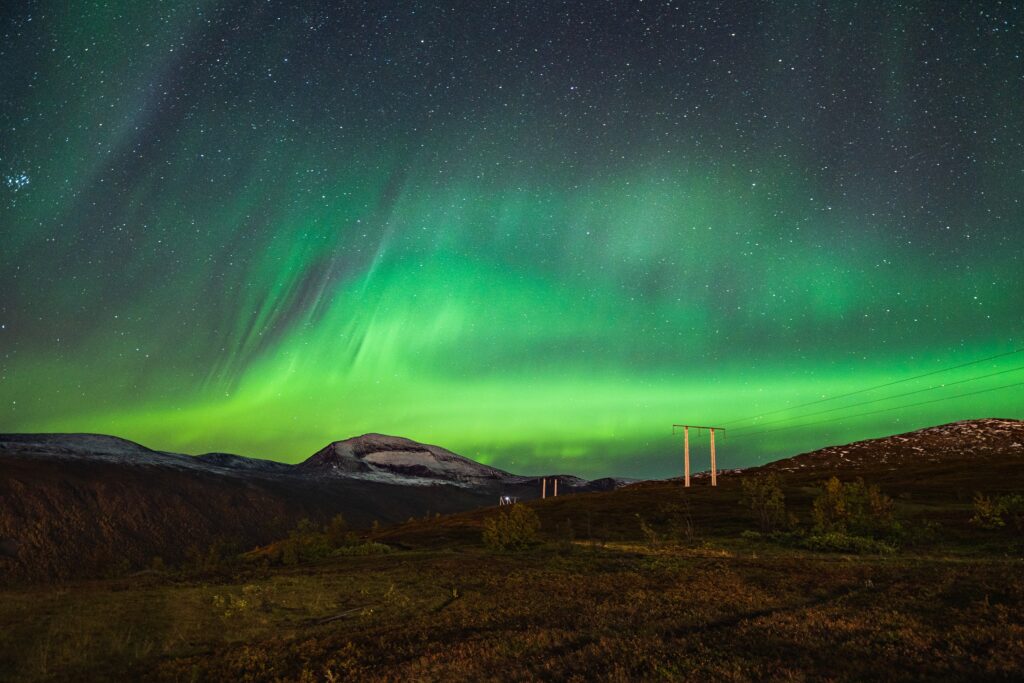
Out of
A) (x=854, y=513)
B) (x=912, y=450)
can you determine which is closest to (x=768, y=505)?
(x=854, y=513)

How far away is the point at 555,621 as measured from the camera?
53.3 ft

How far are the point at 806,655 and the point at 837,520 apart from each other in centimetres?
3843

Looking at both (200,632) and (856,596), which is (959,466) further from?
(200,632)

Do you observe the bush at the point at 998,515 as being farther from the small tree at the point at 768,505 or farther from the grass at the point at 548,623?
the small tree at the point at 768,505

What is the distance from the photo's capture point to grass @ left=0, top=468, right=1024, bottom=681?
11.4 m

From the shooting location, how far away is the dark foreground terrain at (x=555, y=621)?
11.5 m

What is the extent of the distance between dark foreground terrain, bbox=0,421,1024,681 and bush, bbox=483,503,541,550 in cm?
986

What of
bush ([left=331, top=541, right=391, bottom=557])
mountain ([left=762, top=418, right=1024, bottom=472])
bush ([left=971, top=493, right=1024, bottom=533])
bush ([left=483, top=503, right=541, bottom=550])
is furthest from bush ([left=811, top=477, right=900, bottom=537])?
mountain ([left=762, top=418, right=1024, bottom=472])

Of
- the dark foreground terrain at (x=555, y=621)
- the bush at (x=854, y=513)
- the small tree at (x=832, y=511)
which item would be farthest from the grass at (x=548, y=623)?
the small tree at (x=832, y=511)

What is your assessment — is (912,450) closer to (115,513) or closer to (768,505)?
(768,505)

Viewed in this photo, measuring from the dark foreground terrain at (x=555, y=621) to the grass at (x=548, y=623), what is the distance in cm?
8

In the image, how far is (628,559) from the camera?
102 feet

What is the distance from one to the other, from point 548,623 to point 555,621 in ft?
0.81

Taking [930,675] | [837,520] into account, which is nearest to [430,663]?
[930,675]
